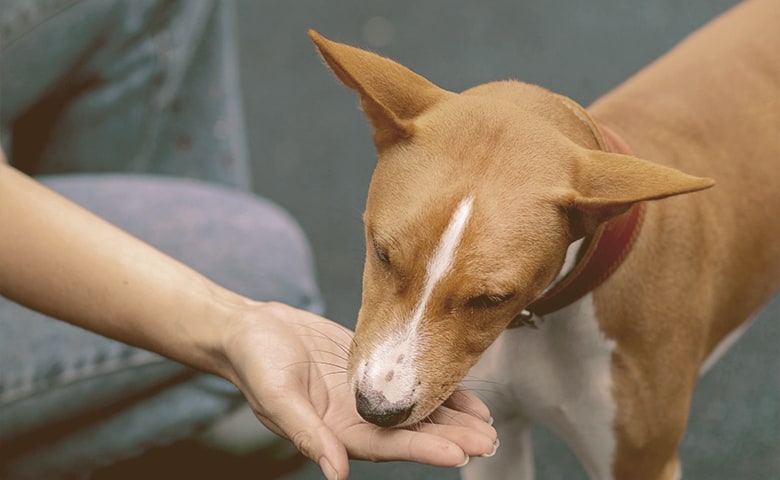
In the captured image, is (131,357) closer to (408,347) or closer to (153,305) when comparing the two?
(153,305)

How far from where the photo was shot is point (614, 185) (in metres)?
1.07

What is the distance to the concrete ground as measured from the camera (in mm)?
2312

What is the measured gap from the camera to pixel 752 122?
1.55 meters

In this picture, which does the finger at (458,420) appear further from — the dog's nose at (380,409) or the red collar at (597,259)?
the red collar at (597,259)

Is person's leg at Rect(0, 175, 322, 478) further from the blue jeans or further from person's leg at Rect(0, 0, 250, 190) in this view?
person's leg at Rect(0, 0, 250, 190)

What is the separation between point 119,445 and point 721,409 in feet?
4.08

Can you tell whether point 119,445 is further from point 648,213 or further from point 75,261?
point 648,213

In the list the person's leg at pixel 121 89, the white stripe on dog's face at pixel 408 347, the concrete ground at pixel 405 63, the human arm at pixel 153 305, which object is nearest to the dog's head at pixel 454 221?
the white stripe on dog's face at pixel 408 347

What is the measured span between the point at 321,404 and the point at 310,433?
0.12 m

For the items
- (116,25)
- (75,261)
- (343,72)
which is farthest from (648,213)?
(116,25)

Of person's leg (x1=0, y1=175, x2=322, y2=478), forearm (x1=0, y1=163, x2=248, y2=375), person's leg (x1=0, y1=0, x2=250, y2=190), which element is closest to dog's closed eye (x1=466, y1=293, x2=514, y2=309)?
forearm (x1=0, y1=163, x2=248, y2=375)

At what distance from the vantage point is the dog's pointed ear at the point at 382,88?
108 cm

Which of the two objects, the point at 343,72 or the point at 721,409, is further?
the point at 721,409

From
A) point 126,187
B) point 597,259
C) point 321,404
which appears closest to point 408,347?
point 321,404
